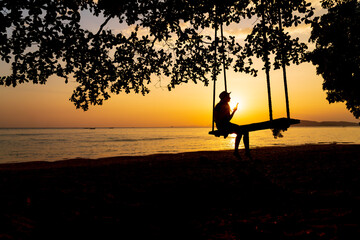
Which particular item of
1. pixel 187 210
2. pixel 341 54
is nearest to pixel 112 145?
pixel 341 54

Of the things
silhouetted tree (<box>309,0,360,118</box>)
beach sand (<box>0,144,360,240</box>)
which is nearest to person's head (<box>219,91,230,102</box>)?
beach sand (<box>0,144,360,240</box>)

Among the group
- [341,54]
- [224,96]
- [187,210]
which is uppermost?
[341,54]

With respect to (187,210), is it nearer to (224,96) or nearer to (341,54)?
(224,96)

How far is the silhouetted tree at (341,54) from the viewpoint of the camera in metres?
17.3

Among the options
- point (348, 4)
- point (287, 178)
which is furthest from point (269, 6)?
point (348, 4)

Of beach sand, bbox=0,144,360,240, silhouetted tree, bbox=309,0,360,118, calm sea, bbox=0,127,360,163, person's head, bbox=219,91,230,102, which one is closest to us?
beach sand, bbox=0,144,360,240

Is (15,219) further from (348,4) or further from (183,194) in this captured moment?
(348,4)

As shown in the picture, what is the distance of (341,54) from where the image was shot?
1870 centimetres

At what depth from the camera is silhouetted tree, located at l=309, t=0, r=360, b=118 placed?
17344 millimetres

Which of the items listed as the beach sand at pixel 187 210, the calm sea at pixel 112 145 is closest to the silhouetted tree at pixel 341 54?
the calm sea at pixel 112 145

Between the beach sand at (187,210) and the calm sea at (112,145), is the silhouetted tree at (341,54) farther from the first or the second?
the beach sand at (187,210)

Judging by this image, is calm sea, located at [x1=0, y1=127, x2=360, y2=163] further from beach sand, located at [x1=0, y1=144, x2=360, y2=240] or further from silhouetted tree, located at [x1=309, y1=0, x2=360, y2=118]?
beach sand, located at [x1=0, y1=144, x2=360, y2=240]

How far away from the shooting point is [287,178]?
6.20m

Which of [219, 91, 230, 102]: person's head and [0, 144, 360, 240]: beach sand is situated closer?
[0, 144, 360, 240]: beach sand
